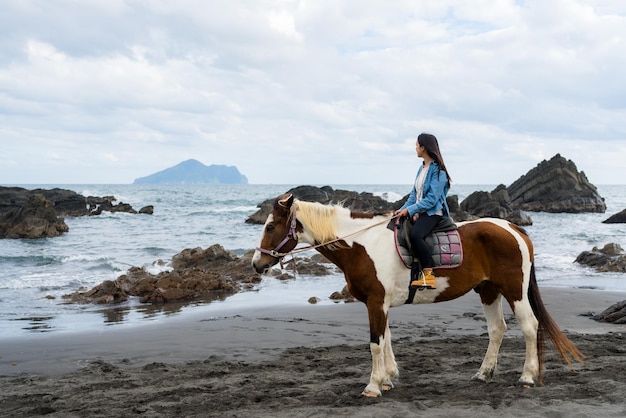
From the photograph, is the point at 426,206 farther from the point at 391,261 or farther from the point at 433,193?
the point at 391,261

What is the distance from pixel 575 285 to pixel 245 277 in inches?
369

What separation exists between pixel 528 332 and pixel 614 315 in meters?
5.13

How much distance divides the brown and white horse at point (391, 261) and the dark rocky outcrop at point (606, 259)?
45.8 feet

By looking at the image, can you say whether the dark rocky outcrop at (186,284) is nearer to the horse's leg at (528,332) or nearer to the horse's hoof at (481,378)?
the horse's hoof at (481,378)

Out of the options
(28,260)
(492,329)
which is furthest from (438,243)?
(28,260)

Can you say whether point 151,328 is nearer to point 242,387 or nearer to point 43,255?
point 242,387

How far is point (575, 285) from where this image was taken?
15.1 m

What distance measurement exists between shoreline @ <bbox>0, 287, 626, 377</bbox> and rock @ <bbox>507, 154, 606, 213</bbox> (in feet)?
158

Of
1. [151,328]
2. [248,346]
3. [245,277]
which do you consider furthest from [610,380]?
[245,277]

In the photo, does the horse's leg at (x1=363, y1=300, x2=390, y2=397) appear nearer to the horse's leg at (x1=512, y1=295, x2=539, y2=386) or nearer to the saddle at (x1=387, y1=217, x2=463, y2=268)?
the saddle at (x1=387, y1=217, x2=463, y2=268)

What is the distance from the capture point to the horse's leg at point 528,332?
5953 mm

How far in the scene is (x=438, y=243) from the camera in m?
5.92

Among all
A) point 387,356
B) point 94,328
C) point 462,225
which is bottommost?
point 94,328

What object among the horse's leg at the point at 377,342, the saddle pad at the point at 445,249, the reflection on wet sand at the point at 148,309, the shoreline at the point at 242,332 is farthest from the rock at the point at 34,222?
the saddle pad at the point at 445,249
